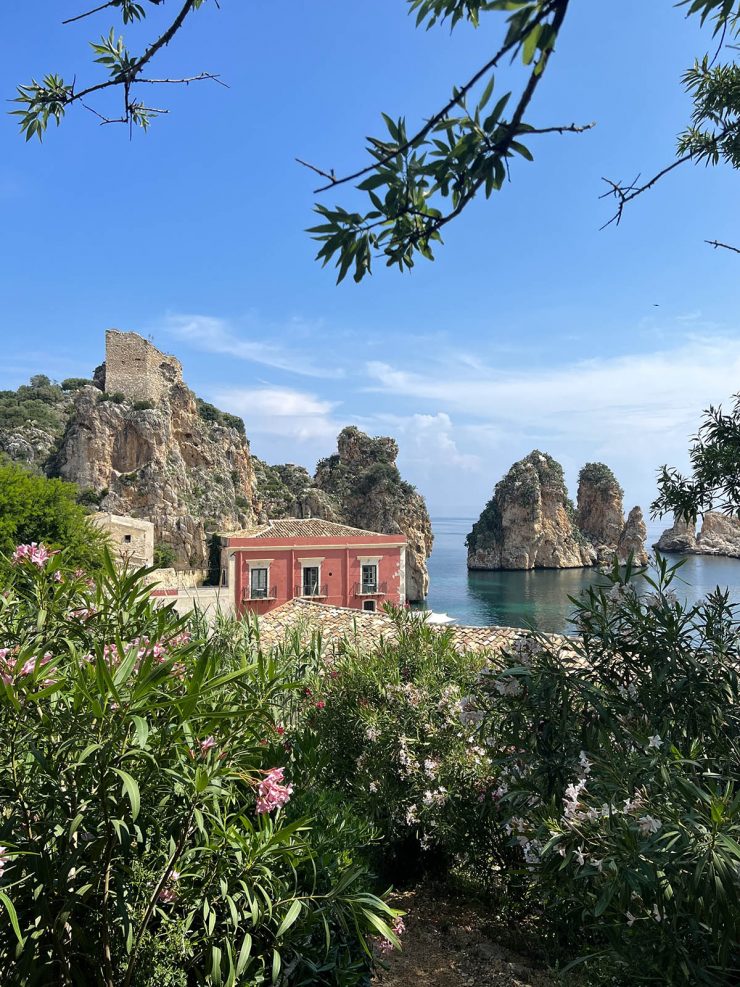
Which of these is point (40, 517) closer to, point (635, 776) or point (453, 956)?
point (453, 956)

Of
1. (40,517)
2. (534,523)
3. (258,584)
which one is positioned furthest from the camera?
(534,523)

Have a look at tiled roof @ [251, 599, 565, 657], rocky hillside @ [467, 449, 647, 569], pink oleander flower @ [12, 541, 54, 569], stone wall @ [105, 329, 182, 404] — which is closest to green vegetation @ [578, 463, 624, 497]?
rocky hillside @ [467, 449, 647, 569]

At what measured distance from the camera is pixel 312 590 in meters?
20.4

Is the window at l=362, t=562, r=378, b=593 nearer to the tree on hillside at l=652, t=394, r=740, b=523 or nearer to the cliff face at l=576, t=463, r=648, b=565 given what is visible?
the tree on hillside at l=652, t=394, r=740, b=523

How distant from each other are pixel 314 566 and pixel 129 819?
1857 centimetres

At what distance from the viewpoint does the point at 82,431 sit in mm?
37938

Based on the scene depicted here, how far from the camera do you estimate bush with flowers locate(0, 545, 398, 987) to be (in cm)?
185

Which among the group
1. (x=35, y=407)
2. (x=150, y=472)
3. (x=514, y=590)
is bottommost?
(x=514, y=590)

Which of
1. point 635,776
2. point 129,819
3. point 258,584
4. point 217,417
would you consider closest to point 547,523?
point 217,417

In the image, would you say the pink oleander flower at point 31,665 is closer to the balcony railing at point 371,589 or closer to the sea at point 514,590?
the balcony railing at point 371,589

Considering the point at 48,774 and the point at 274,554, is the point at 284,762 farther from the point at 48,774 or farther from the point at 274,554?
the point at 274,554

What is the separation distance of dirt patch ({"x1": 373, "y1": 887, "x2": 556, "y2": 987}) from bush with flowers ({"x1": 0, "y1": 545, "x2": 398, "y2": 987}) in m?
1.69

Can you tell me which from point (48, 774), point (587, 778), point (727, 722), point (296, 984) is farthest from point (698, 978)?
point (48, 774)

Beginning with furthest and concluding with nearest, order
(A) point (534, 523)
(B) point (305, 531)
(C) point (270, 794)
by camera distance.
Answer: (A) point (534, 523), (B) point (305, 531), (C) point (270, 794)
